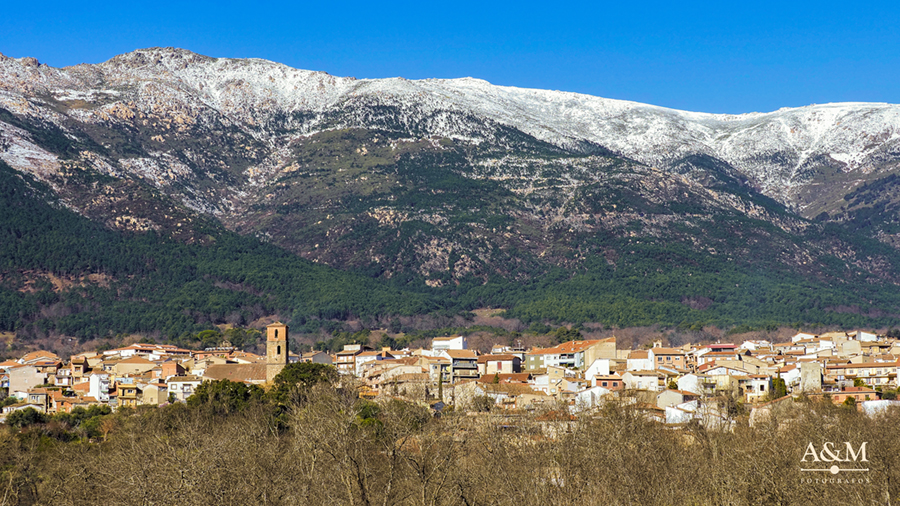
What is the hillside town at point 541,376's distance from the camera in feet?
253

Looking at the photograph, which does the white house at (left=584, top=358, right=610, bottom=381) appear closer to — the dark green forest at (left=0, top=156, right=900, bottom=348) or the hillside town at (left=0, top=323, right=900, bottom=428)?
the hillside town at (left=0, top=323, right=900, bottom=428)

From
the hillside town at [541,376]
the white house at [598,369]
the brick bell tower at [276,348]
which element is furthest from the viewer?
the white house at [598,369]

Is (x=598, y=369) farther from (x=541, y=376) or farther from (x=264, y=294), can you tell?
(x=264, y=294)

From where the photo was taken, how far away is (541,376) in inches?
3671

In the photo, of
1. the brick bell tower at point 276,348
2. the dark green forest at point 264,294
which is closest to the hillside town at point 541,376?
the brick bell tower at point 276,348

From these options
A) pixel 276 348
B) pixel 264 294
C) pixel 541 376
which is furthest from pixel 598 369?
pixel 264 294

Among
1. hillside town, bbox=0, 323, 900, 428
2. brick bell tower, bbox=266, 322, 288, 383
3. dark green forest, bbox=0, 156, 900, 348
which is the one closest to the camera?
hillside town, bbox=0, 323, 900, 428

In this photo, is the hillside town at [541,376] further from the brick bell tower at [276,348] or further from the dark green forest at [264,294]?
the dark green forest at [264,294]

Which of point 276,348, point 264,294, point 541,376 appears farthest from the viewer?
point 264,294

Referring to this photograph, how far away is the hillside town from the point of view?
77.1 metres

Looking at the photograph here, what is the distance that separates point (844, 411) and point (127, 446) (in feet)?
128

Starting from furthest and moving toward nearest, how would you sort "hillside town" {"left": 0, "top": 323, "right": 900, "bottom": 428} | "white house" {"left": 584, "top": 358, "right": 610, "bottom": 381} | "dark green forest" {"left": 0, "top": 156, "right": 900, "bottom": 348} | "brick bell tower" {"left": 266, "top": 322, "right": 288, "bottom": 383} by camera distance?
1. "dark green forest" {"left": 0, "top": 156, "right": 900, "bottom": 348}
2. "white house" {"left": 584, "top": 358, "right": 610, "bottom": 381}
3. "brick bell tower" {"left": 266, "top": 322, "right": 288, "bottom": 383}
4. "hillside town" {"left": 0, "top": 323, "right": 900, "bottom": 428}

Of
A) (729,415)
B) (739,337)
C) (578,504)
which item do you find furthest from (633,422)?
(739,337)

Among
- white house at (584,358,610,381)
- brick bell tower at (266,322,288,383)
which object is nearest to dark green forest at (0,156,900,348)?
white house at (584,358,610,381)
